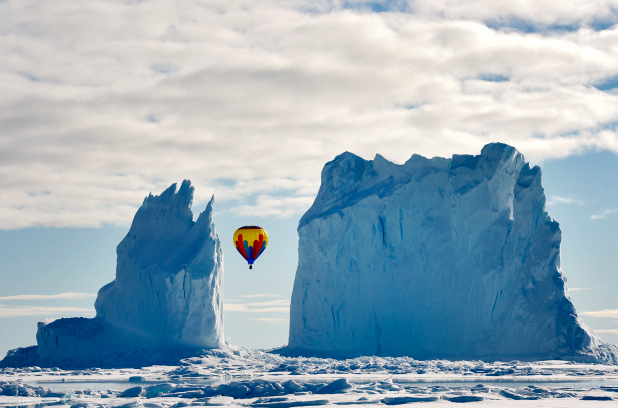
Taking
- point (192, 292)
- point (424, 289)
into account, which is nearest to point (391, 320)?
point (424, 289)

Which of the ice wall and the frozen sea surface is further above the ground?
the ice wall

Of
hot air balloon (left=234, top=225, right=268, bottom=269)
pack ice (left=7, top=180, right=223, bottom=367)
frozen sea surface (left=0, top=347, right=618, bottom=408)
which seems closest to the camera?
frozen sea surface (left=0, top=347, right=618, bottom=408)

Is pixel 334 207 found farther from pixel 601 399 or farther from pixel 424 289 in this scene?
pixel 601 399

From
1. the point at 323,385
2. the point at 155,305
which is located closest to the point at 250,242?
the point at 155,305

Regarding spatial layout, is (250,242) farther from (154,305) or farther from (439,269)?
(439,269)

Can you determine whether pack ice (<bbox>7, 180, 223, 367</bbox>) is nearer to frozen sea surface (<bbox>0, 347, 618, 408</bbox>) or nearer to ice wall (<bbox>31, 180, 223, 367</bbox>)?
ice wall (<bbox>31, 180, 223, 367</bbox>)

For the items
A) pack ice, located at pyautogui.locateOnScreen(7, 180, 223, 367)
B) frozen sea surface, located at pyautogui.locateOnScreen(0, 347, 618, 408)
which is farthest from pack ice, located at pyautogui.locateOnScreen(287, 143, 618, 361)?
pack ice, located at pyautogui.locateOnScreen(7, 180, 223, 367)
